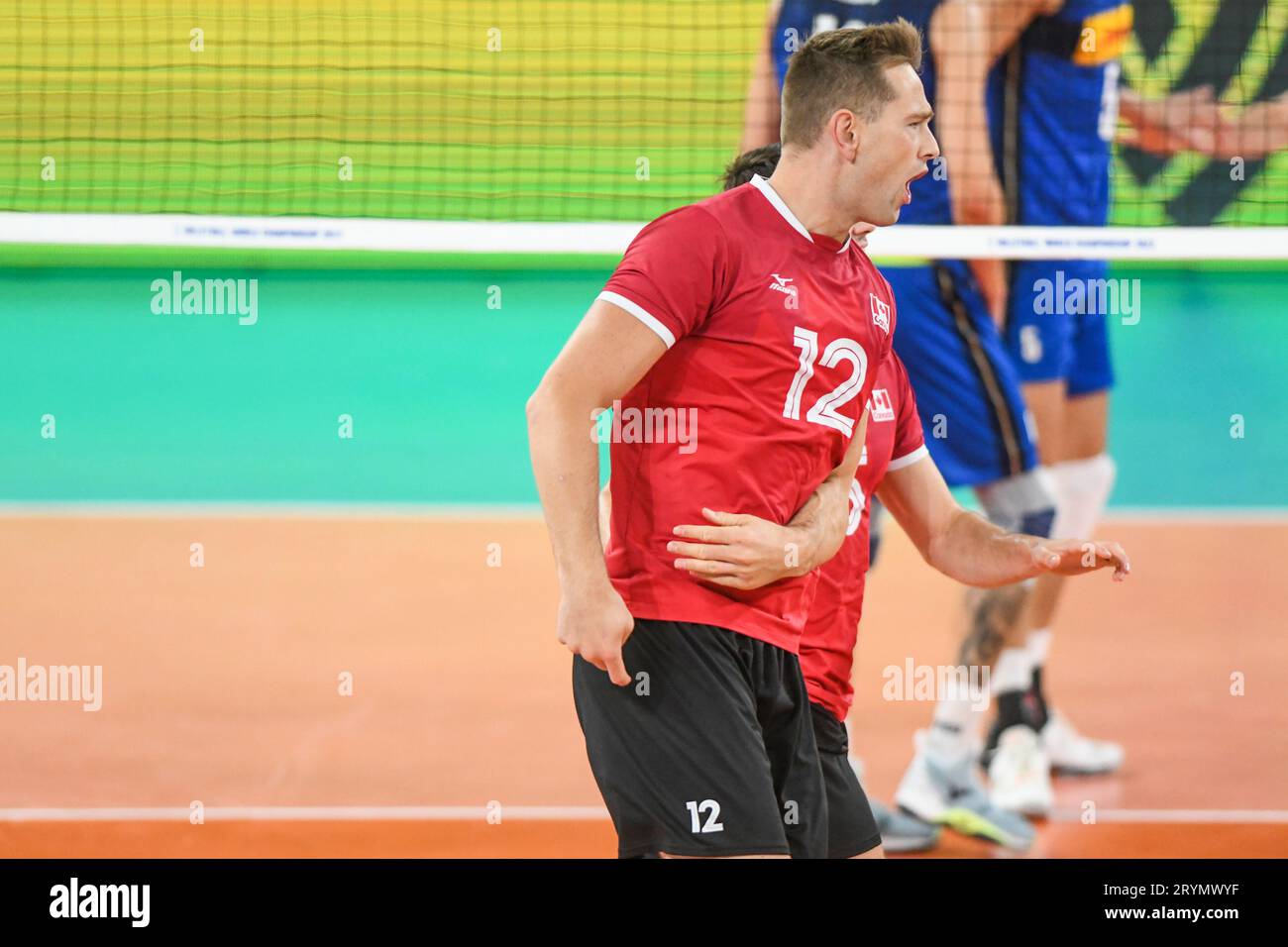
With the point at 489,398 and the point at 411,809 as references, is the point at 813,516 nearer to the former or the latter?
the point at 411,809

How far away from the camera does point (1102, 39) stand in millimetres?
5891

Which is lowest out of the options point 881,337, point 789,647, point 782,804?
point 782,804

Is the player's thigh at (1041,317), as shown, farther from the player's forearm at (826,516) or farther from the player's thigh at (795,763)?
the player's thigh at (795,763)

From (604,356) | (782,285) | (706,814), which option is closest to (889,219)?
(782,285)

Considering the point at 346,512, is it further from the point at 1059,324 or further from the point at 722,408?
the point at 722,408

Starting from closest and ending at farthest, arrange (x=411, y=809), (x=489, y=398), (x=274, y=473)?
(x=411, y=809)
(x=274, y=473)
(x=489, y=398)

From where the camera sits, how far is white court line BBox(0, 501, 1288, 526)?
968 cm

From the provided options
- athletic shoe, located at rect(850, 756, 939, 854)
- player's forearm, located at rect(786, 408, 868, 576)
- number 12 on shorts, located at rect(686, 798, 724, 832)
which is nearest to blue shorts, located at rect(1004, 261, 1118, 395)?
athletic shoe, located at rect(850, 756, 939, 854)

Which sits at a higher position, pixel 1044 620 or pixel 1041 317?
pixel 1041 317

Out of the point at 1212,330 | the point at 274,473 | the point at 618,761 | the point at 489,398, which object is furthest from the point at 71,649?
the point at 1212,330

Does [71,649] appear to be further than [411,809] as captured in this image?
Yes

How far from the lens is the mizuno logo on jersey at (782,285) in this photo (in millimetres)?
2966

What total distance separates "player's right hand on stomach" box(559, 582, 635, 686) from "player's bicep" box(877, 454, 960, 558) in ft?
3.78

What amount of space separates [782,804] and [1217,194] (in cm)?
1017
